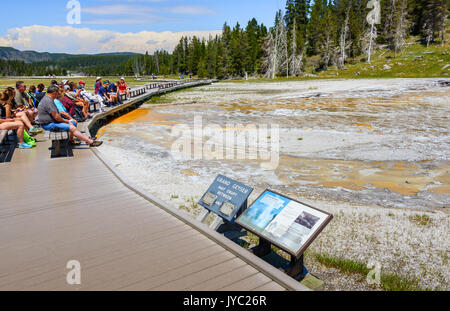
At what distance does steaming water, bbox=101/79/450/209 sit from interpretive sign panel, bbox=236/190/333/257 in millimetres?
3409

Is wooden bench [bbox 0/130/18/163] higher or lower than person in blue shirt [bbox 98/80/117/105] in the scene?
lower

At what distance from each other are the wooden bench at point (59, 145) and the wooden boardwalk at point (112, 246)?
2.05 m

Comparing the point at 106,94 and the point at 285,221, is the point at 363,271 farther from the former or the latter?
the point at 106,94

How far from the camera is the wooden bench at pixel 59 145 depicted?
27.0ft

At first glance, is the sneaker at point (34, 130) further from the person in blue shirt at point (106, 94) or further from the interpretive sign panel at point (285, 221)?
the interpretive sign panel at point (285, 221)

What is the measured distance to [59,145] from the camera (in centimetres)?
872

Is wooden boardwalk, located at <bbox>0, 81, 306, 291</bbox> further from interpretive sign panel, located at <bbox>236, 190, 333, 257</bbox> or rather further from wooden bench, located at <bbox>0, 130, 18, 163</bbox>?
wooden bench, located at <bbox>0, 130, 18, 163</bbox>

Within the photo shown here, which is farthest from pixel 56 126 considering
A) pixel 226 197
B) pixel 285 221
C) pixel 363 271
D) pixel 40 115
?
pixel 363 271

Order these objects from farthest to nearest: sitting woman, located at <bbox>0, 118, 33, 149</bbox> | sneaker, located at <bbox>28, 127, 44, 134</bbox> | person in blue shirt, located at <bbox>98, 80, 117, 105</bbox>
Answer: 1. person in blue shirt, located at <bbox>98, 80, 117, 105</bbox>
2. sneaker, located at <bbox>28, 127, 44, 134</bbox>
3. sitting woman, located at <bbox>0, 118, 33, 149</bbox>

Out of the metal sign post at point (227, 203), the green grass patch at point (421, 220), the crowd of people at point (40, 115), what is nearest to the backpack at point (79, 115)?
the crowd of people at point (40, 115)

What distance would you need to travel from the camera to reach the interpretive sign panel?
A: 352 cm

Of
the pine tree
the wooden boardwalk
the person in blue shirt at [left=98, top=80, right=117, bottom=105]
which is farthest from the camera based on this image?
the pine tree

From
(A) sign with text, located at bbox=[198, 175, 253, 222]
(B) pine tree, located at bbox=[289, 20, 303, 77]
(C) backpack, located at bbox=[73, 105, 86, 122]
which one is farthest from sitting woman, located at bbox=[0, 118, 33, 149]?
(B) pine tree, located at bbox=[289, 20, 303, 77]

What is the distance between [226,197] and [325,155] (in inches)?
295
